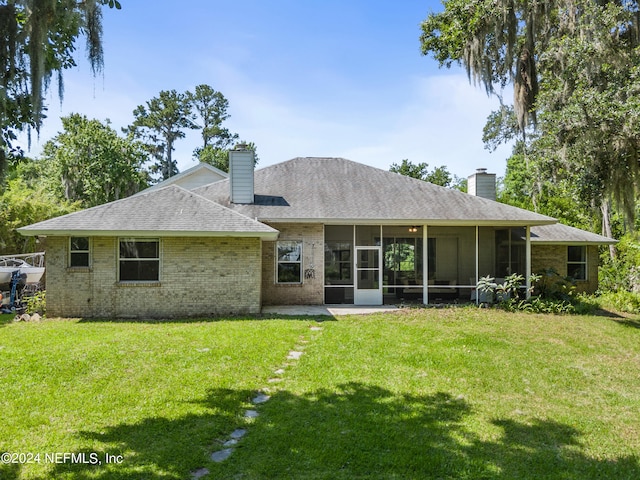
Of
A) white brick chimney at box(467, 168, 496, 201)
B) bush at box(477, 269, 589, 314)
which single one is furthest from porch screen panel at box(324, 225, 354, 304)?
white brick chimney at box(467, 168, 496, 201)

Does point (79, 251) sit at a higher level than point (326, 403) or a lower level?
higher

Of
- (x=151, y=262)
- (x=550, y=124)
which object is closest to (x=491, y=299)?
(x=550, y=124)

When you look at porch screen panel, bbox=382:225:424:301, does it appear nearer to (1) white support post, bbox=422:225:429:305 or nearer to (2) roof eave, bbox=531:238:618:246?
(1) white support post, bbox=422:225:429:305

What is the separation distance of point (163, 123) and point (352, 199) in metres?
33.1

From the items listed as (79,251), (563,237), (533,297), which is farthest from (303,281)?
(563,237)

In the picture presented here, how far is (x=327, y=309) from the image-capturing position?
13000mm

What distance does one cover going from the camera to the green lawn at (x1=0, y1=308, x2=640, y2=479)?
3.85 metres

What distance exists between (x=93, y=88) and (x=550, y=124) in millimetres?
10442

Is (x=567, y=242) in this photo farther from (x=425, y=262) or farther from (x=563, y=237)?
(x=425, y=262)

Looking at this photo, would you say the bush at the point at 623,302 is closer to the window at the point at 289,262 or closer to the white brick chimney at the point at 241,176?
the window at the point at 289,262

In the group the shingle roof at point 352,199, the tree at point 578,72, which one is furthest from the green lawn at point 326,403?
the shingle roof at point 352,199

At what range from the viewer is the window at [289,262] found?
13844 mm

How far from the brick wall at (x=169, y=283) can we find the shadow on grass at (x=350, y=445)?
22.2ft

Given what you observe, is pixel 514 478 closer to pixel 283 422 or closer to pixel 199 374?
pixel 283 422
